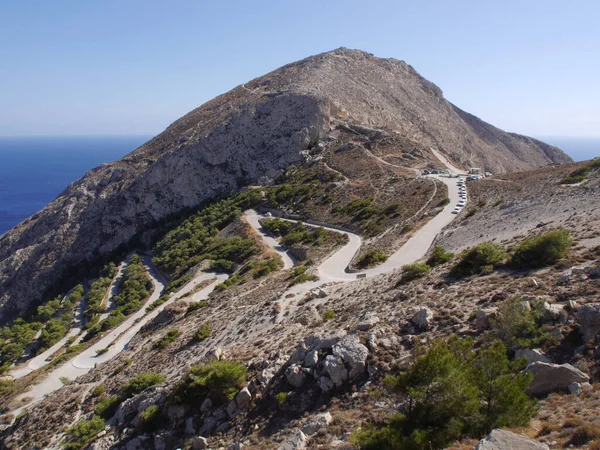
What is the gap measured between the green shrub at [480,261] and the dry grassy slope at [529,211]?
333 centimetres

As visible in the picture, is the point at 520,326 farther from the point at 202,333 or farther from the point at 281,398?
the point at 202,333

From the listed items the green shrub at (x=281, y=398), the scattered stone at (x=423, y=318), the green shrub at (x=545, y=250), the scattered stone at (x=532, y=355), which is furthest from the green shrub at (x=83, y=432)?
the green shrub at (x=545, y=250)

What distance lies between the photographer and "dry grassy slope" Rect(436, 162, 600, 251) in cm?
2007

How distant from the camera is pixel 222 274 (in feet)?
127

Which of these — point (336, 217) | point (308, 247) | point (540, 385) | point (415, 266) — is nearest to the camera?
point (540, 385)

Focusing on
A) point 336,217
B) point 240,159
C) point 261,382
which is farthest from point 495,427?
point 240,159

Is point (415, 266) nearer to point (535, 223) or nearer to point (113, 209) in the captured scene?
point (535, 223)

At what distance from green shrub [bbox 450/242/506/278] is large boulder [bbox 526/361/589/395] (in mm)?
7272

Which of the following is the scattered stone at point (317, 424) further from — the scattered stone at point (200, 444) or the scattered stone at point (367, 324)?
the scattered stone at point (367, 324)

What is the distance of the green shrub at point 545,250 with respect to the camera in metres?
14.4

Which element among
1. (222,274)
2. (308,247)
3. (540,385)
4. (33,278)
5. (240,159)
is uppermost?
(240,159)

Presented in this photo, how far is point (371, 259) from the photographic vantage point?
28328 mm

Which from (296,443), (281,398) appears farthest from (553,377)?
(281,398)

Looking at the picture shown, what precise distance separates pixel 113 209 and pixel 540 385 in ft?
233
